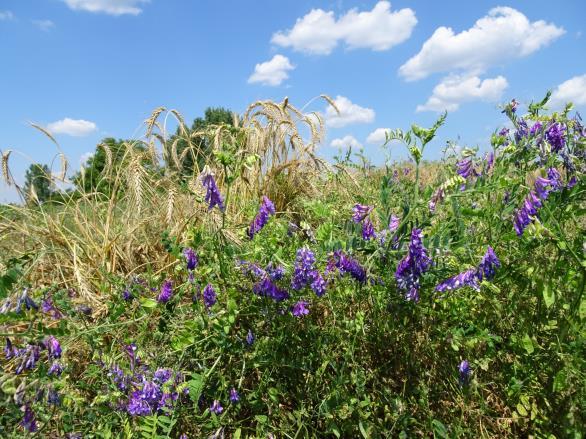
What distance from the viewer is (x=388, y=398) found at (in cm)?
181

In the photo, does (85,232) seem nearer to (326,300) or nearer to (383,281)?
(326,300)

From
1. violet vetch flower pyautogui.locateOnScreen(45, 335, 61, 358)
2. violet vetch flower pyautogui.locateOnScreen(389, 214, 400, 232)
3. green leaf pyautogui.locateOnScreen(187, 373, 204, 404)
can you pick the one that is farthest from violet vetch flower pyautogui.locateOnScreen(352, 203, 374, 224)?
violet vetch flower pyautogui.locateOnScreen(45, 335, 61, 358)

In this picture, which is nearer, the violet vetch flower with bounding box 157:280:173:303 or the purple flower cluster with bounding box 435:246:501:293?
the purple flower cluster with bounding box 435:246:501:293

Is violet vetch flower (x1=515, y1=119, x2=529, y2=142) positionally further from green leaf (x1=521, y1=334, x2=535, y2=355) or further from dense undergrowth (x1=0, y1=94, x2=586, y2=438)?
green leaf (x1=521, y1=334, x2=535, y2=355)

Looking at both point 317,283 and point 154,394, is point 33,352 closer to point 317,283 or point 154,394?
point 154,394

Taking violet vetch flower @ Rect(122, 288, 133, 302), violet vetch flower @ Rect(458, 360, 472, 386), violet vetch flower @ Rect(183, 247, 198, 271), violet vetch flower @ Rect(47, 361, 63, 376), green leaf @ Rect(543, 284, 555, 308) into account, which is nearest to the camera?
green leaf @ Rect(543, 284, 555, 308)

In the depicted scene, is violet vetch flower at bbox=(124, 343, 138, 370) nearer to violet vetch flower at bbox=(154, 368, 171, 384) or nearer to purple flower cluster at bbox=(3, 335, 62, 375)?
violet vetch flower at bbox=(154, 368, 171, 384)

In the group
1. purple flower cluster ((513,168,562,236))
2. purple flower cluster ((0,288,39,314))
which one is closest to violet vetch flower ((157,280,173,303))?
purple flower cluster ((0,288,39,314))

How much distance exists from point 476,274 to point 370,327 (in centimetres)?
55

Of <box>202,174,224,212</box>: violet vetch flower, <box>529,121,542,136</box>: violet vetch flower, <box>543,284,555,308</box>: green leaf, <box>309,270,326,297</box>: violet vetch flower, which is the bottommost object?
<box>543,284,555,308</box>: green leaf

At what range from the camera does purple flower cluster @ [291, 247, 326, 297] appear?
167 cm

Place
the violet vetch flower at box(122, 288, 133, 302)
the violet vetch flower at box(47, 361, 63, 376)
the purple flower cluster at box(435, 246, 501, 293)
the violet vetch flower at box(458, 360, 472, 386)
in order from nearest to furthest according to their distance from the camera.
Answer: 1. the purple flower cluster at box(435, 246, 501, 293)
2. the violet vetch flower at box(458, 360, 472, 386)
3. the violet vetch flower at box(47, 361, 63, 376)
4. the violet vetch flower at box(122, 288, 133, 302)

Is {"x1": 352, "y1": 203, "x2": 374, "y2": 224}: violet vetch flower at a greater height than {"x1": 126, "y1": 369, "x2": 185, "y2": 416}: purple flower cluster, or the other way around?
{"x1": 352, "y1": 203, "x2": 374, "y2": 224}: violet vetch flower

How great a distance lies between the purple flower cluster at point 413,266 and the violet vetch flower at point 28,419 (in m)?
1.21
